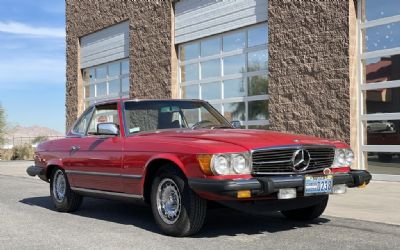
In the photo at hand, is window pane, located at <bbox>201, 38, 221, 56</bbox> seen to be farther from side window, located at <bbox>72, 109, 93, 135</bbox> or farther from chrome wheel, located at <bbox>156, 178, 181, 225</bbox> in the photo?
chrome wheel, located at <bbox>156, 178, 181, 225</bbox>

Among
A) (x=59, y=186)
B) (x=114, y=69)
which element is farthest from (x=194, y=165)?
(x=114, y=69)

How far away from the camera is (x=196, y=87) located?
17.0 metres

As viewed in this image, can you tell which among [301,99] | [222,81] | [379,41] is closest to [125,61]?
[222,81]

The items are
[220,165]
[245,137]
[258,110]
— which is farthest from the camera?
[258,110]

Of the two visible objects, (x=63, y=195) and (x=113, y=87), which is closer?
(x=63, y=195)

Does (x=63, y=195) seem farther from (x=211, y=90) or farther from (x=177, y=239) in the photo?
(x=211, y=90)

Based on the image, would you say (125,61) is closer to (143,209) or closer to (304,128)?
(304,128)

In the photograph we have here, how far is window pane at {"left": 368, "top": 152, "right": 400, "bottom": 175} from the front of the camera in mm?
11414

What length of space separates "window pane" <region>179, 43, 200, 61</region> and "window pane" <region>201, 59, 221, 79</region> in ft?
1.71

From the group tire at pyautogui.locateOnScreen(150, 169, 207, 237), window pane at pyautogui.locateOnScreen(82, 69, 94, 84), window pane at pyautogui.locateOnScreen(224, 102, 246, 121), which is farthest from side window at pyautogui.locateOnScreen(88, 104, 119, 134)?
window pane at pyautogui.locateOnScreen(82, 69, 94, 84)

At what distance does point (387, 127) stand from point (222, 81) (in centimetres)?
552

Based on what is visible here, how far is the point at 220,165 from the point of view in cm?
546

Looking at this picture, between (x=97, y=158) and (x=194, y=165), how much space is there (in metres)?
2.02

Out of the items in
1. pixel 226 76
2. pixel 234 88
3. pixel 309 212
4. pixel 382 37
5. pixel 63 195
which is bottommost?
pixel 309 212
